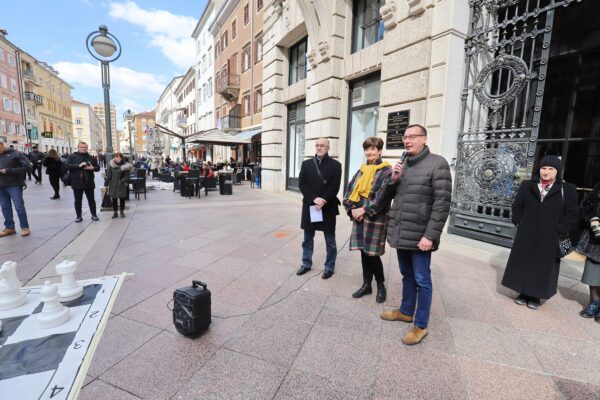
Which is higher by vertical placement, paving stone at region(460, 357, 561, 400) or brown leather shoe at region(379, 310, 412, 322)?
brown leather shoe at region(379, 310, 412, 322)

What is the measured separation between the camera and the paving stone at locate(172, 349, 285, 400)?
207cm

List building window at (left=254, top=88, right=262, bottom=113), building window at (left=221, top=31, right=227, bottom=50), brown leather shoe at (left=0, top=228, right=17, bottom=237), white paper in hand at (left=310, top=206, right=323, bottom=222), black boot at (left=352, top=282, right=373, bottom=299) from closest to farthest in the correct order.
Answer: black boot at (left=352, top=282, right=373, bottom=299) → white paper in hand at (left=310, top=206, right=323, bottom=222) → brown leather shoe at (left=0, top=228, right=17, bottom=237) → building window at (left=254, top=88, right=262, bottom=113) → building window at (left=221, top=31, right=227, bottom=50)

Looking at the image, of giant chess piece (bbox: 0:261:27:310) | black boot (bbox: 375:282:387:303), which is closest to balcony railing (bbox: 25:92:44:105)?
giant chess piece (bbox: 0:261:27:310)

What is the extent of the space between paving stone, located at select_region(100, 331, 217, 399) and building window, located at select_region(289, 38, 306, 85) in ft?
38.1

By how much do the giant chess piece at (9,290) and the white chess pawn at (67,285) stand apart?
14.3 inches

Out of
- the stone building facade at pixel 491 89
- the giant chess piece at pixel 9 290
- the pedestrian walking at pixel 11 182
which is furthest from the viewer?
the pedestrian walking at pixel 11 182

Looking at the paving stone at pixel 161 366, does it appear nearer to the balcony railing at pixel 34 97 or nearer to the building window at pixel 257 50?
the building window at pixel 257 50

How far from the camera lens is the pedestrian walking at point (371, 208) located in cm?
314

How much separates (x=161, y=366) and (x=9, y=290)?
6.86ft

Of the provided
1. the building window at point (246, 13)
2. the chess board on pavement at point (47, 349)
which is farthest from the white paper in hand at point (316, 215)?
the building window at point (246, 13)

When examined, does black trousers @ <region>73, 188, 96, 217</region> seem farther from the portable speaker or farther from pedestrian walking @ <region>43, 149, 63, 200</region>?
the portable speaker

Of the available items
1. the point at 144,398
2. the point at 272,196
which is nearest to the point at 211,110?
the point at 272,196

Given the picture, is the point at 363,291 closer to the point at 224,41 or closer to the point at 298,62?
the point at 298,62

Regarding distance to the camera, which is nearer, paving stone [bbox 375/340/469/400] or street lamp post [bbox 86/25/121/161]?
paving stone [bbox 375/340/469/400]
